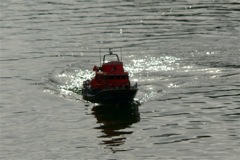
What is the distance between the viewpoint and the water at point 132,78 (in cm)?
7088

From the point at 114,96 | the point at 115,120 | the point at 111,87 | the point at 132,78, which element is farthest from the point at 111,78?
the point at 132,78

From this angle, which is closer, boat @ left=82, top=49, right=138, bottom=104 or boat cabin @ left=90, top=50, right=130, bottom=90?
boat @ left=82, top=49, right=138, bottom=104

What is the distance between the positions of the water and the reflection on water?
0.12 metres

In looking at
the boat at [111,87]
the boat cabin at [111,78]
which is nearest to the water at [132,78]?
the boat at [111,87]

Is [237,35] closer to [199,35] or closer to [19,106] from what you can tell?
[199,35]

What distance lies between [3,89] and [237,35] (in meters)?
42.5

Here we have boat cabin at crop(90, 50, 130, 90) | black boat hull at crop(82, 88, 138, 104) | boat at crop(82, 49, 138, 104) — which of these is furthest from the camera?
boat cabin at crop(90, 50, 130, 90)

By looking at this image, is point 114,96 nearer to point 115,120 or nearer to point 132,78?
point 115,120

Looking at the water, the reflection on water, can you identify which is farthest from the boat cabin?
the water

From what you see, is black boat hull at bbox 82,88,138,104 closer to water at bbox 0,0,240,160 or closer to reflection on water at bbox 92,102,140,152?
reflection on water at bbox 92,102,140,152

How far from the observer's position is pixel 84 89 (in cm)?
8906

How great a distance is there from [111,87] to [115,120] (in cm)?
472

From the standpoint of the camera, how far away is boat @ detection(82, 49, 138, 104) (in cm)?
8306

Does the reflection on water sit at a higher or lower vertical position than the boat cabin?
lower
